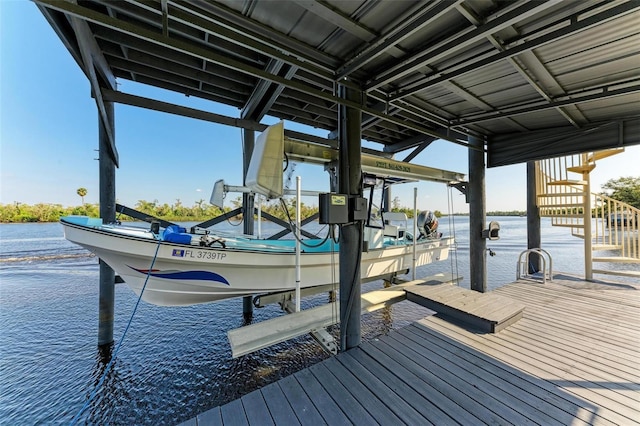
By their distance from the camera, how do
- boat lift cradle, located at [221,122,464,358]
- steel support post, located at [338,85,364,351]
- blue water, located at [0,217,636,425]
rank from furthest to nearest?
blue water, located at [0,217,636,425] < steel support post, located at [338,85,364,351] < boat lift cradle, located at [221,122,464,358]

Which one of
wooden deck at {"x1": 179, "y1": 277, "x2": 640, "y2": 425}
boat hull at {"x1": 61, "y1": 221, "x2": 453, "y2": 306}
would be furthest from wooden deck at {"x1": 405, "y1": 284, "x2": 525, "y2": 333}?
boat hull at {"x1": 61, "y1": 221, "x2": 453, "y2": 306}

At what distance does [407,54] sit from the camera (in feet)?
7.22

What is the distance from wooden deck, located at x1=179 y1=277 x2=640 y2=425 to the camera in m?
1.59

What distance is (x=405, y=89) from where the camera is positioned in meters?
2.85

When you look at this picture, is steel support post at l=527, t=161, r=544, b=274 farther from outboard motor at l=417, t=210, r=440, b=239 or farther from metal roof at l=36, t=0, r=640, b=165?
outboard motor at l=417, t=210, r=440, b=239

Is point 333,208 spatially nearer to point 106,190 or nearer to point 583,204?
point 106,190

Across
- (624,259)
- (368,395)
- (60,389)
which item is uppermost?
(624,259)

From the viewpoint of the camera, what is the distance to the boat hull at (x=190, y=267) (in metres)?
2.60

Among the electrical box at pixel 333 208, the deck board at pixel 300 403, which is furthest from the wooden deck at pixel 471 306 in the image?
the deck board at pixel 300 403

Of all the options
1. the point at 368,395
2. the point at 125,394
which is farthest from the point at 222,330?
the point at 368,395

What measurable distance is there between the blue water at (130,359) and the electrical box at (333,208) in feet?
10.5

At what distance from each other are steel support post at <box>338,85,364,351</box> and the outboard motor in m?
3.59

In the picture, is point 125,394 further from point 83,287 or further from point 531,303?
point 83,287

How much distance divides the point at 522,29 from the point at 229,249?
3.51 meters
